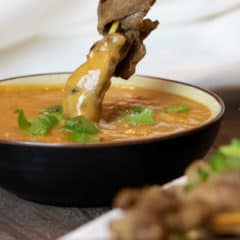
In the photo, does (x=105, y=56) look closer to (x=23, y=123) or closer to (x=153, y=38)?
(x=23, y=123)

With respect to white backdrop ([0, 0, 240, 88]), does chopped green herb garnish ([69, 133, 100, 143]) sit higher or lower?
higher

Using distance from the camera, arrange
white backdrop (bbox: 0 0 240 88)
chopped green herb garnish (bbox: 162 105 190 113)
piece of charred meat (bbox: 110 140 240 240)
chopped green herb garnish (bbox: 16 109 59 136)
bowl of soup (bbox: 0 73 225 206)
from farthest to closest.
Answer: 1. white backdrop (bbox: 0 0 240 88)
2. chopped green herb garnish (bbox: 162 105 190 113)
3. chopped green herb garnish (bbox: 16 109 59 136)
4. bowl of soup (bbox: 0 73 225 206)
5. piece of charred meat (bbox: 110 140 240 240)

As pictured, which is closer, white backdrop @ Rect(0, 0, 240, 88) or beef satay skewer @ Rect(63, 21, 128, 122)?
beef satay skewer @ Rect(63, 21, 128, 122)

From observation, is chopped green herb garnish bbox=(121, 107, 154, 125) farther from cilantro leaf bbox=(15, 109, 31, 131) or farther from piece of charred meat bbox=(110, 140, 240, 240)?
piece of charred meat bbox=(110, 140, 240, 240)

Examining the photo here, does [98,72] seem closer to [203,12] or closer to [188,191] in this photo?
[188,191]

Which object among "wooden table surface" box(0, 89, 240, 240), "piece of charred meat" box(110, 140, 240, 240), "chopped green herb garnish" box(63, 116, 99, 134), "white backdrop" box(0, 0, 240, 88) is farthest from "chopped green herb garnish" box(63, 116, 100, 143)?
"white backdrop" box(0, 0, 240, 88)

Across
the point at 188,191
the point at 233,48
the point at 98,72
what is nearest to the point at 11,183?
the point at 98,72

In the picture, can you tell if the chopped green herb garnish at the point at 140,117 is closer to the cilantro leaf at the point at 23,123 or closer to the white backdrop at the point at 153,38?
the cilantro leaf at the point at 23,123

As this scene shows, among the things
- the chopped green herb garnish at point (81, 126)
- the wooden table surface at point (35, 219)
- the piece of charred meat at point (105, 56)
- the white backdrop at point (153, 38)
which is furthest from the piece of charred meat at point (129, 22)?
the white backdrop at point (153, 38)

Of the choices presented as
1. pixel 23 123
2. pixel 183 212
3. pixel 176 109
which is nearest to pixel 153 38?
pixel 176 109
